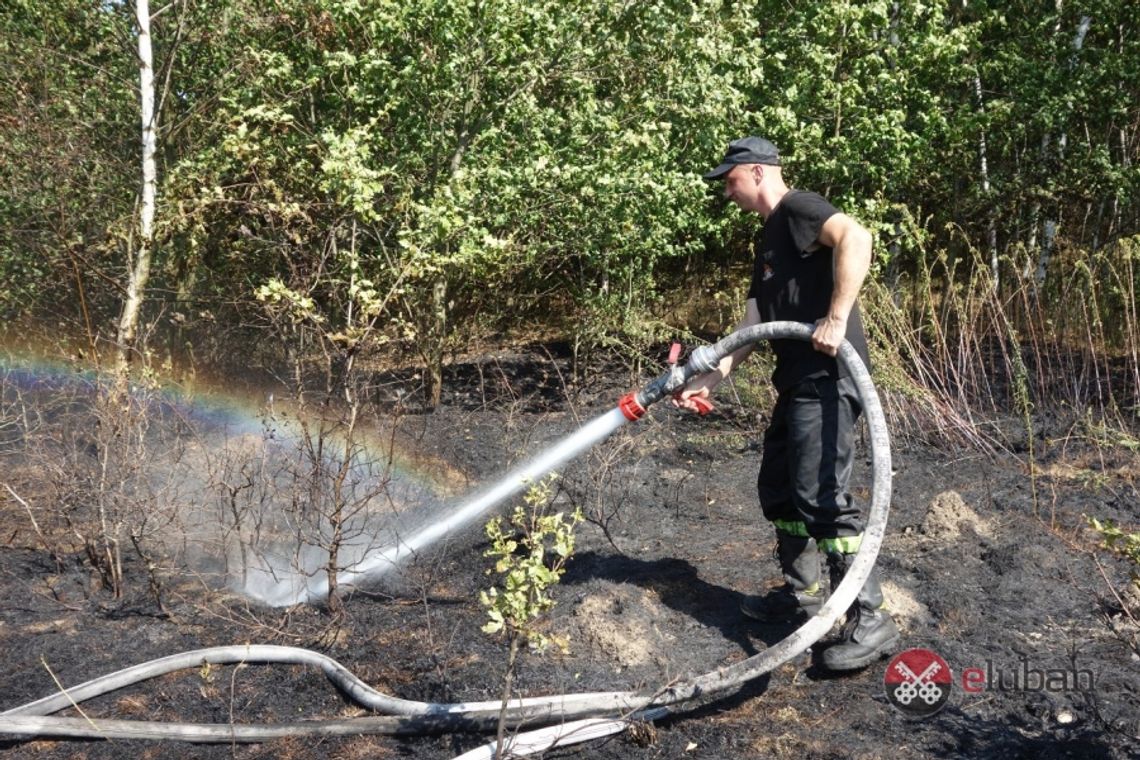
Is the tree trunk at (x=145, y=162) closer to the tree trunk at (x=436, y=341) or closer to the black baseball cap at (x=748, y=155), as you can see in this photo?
the tree trunk at (x=436, y=341)

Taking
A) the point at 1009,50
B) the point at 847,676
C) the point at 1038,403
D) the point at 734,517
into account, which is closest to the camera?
the point at 847,676

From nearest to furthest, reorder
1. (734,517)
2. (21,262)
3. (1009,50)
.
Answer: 1. (734,517)
2. (21,262)
3. (1009,50)

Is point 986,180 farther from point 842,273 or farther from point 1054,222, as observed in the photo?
point 842,273

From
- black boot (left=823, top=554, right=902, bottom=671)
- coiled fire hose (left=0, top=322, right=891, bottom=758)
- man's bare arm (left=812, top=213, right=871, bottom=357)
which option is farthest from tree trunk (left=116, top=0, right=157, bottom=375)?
black boot (left=823, top=554, right=902, bottom=671)

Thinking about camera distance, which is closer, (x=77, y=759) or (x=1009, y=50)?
(x=77, y=759)

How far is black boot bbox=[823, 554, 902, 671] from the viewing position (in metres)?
3.51

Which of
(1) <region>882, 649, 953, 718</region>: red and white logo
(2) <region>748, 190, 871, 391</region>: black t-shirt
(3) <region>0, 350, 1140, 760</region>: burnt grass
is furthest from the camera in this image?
(2) <region>748, 190, 871, 391</region>: black t-shirt

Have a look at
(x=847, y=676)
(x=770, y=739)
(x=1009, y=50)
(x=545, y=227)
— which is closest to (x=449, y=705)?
(x=770, y=739)

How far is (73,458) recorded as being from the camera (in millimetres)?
4789

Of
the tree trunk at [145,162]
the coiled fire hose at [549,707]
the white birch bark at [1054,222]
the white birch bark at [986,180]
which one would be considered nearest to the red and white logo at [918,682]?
the coiled fire hose at [549,707]

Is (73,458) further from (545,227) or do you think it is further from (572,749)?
(545,227)

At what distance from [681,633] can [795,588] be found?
477 mm

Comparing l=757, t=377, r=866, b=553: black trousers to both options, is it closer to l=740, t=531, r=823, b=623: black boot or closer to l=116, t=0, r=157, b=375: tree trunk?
l=740, t=531, r=823, b=623: black boot

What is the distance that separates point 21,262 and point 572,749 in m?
7.82
